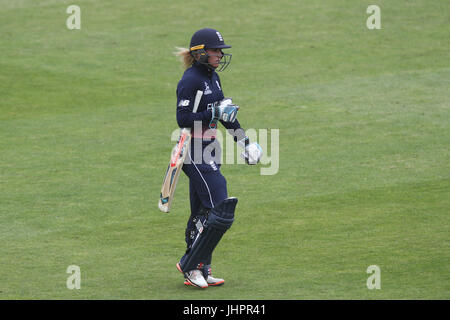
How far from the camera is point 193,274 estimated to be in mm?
7355

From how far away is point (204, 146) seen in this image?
7.43m

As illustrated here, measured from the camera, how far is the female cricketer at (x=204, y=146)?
7.25 meters

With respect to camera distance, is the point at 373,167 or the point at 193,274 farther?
the point at 373,167

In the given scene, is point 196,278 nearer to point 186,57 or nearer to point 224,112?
point 224,112

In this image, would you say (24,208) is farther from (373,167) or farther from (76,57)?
(76,57)

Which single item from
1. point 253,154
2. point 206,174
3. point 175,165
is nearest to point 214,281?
point 206,174

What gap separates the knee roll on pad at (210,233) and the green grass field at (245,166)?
26 centimetres

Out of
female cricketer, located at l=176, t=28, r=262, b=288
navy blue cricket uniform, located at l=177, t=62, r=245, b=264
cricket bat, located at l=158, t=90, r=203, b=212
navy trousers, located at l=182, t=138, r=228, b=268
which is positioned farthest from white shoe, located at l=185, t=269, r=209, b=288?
cricket bat, located at l=158, t=90, r=203, b=212

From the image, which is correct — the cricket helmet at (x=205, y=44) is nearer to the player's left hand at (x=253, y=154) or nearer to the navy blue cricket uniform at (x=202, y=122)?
the navy blue cricket uniform at (x=202, y=122)

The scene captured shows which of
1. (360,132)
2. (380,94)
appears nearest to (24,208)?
(360,132)

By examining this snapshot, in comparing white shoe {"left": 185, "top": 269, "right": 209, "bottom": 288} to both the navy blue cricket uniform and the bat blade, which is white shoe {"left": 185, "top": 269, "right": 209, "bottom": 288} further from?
the bat blade

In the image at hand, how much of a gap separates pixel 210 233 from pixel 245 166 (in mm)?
4648

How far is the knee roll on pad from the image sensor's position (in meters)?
7.11

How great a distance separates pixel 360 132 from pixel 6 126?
592 cm
